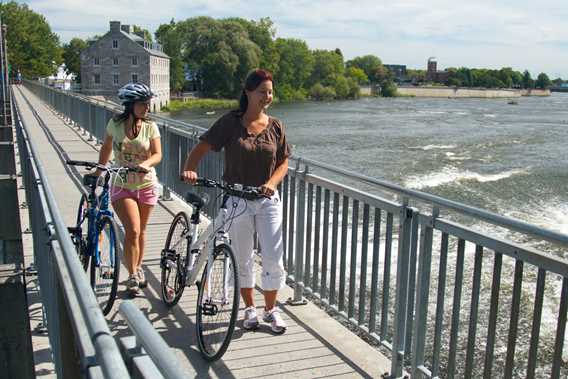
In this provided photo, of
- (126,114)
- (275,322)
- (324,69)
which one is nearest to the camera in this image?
(275,322)

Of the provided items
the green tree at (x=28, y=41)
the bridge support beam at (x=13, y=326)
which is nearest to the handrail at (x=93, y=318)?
the bridge support beam at (x=13, y=326)

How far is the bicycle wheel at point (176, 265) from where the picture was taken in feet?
16.2

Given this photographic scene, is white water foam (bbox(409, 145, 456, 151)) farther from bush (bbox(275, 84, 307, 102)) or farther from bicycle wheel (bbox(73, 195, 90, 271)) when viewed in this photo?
bush (bbox(275, 84, 307, 102))

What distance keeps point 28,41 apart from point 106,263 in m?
109

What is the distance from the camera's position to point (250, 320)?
4.69m

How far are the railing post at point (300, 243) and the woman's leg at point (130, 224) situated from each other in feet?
3.93

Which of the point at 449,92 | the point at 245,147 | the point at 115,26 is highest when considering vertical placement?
the point at 115,26

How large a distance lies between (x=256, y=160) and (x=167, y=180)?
16.2 feet

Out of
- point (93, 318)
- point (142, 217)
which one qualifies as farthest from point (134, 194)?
point (93, 318)

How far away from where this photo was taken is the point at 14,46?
103375mm

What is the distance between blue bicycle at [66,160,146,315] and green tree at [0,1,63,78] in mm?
101907

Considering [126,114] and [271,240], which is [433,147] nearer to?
A: [126,114]

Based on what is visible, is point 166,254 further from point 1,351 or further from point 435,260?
point 435,260

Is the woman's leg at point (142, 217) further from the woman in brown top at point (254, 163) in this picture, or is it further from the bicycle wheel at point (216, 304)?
the bicycle wheel at point (216, 304)
